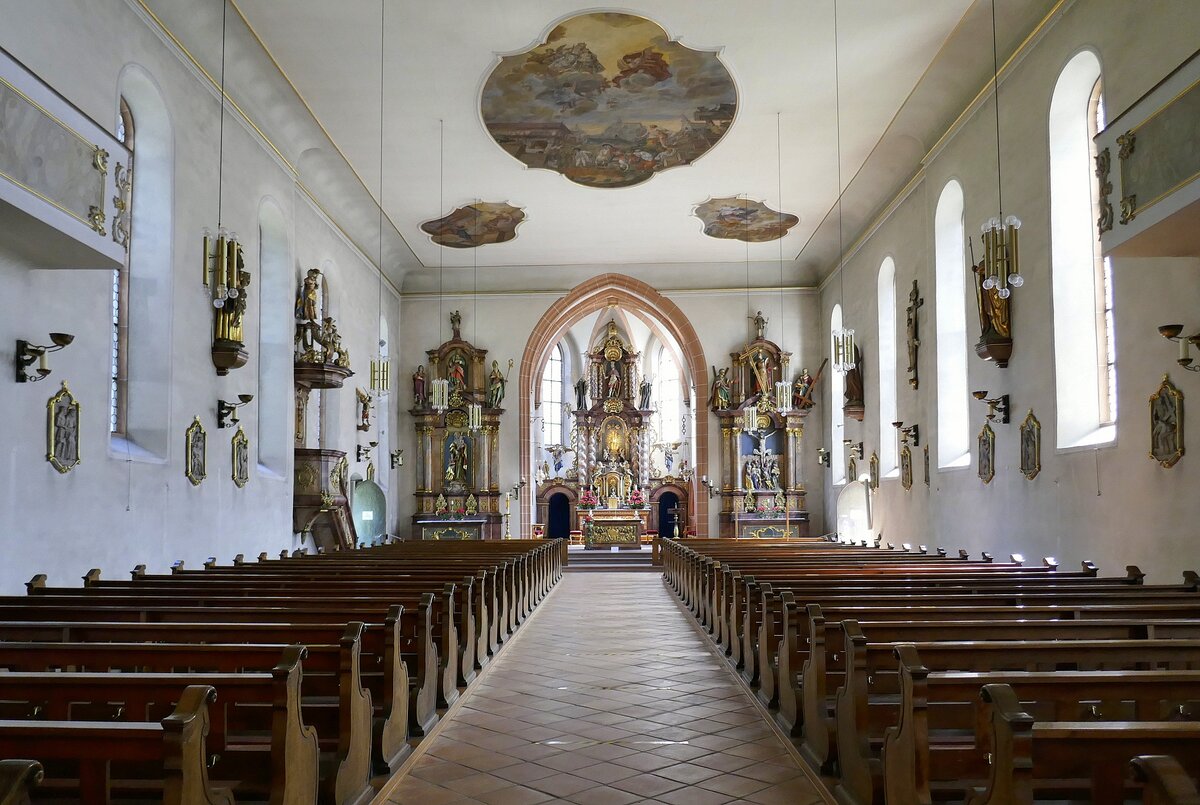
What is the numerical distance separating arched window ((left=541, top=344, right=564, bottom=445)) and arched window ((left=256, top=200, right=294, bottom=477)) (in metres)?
16.4

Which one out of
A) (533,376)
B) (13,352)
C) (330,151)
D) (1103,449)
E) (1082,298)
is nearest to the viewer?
(13,352)

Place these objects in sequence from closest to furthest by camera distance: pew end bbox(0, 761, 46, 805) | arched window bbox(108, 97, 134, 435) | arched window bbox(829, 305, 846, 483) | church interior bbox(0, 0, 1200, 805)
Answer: pew end bbox(0, 761, 46, 805)
church interior bbox(0, 0, 1200, 805)
arched window bbox(108, 97, 134, 435)
arched window bbox(829, 305, 846, 483)

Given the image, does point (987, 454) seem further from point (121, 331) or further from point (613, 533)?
point (613, 533)

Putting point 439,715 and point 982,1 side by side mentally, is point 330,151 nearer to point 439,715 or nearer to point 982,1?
point 982,1

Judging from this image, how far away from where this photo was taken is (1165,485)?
8.43 metres

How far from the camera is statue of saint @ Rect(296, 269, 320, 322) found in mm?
16266

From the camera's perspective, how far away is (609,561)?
70.0 ft

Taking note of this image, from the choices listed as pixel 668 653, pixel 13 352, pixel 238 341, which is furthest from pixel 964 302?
pixel 13 352

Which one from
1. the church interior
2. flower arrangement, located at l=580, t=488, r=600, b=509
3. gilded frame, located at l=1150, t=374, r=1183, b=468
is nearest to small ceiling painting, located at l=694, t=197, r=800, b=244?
the church interior

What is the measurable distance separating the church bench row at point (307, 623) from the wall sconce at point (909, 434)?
9095 mm

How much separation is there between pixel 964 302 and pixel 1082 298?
3.70m

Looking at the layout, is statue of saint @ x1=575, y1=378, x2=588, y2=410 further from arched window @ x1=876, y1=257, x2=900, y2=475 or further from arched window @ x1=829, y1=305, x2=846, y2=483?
arched window @ x1=876, y1=257, x2=900, y2=475

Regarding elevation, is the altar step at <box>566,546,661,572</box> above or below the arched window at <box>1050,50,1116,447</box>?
below

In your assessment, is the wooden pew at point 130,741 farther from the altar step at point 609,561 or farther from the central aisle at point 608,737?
the altar step at point 609,561
